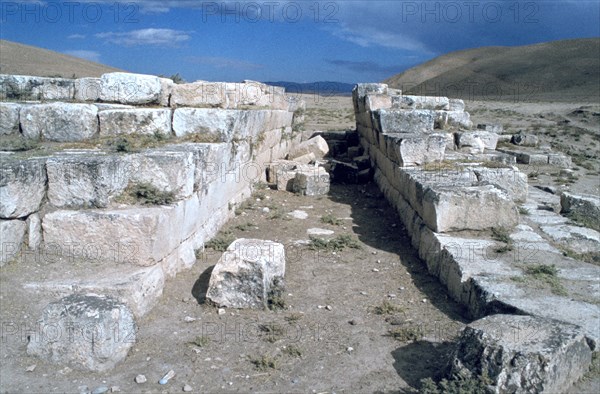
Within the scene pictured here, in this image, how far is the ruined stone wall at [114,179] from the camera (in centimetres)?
455

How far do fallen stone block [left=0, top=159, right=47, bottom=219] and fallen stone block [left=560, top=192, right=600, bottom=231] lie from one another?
6.54m

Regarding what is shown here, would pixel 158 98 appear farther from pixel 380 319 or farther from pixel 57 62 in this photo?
pixel 57 62

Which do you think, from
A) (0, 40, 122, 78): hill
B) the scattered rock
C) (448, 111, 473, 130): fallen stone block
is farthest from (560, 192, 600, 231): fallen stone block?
(0, 40, 122, 78): hill

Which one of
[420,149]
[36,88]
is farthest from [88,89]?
[420,149]

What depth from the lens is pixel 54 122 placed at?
6.19m

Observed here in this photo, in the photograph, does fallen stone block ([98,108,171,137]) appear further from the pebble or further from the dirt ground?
the pebble

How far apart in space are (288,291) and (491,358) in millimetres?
2423

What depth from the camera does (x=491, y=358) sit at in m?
3.05

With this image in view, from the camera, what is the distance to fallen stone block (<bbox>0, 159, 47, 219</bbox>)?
14.7ft

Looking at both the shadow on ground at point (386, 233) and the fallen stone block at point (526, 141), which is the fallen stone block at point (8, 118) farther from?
the fallen stone block at point (526, 141)

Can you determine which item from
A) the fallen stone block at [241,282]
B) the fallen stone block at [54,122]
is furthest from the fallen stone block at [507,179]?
the fallen stone block at [54,122]

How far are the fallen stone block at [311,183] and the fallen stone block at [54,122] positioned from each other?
13.4ft

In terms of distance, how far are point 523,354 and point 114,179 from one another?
3870 millimetres

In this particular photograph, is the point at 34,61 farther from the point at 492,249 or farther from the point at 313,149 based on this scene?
the point at 492,249
